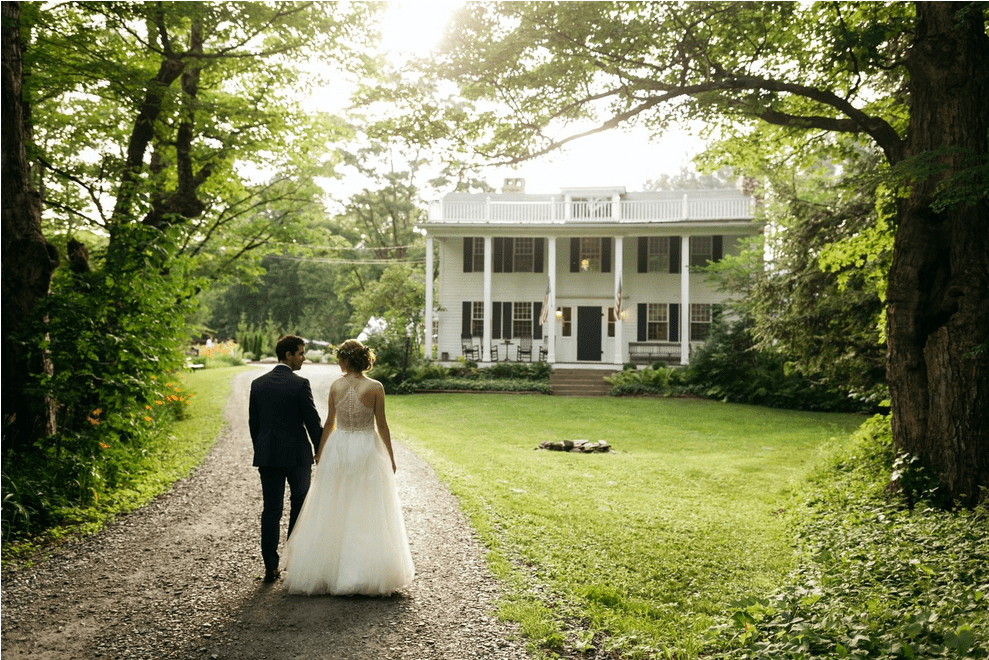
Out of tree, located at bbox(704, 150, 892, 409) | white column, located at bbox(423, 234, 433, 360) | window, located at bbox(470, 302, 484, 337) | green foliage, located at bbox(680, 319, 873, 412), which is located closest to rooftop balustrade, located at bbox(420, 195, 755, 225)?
white column, located at bbox(423, 234, 433, 360)

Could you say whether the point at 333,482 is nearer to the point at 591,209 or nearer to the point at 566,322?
the point at 566,322

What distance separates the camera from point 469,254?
26469 millimetres

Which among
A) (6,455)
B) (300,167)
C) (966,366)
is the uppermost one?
(300,167)

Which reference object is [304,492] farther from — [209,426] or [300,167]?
[300,167]

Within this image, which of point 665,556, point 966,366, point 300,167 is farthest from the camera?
point 300,167

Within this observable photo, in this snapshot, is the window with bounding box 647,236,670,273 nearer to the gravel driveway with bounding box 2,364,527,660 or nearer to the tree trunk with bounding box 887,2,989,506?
the tree trunk with bounding box 887,2,989,506

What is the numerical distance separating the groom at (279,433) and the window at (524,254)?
2178cm

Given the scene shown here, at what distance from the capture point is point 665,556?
5.77 m

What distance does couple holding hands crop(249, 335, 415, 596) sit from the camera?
180 inches

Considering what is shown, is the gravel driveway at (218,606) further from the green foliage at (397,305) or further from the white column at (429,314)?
the white column at (429,314)

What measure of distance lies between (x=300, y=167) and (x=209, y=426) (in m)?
5.90

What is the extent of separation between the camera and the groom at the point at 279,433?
16.0 ft

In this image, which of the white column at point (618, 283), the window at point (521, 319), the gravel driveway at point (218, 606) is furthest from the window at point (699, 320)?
the gravel driveway at point (218, 606)

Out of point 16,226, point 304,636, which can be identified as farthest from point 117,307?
point 304,636
